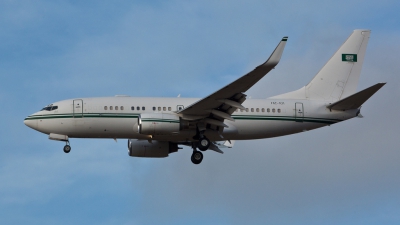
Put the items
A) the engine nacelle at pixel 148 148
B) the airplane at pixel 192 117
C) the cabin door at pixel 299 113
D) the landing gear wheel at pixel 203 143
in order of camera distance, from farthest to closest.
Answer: the engine nacelle at pixel 148 148 → the cabin door at pixel 299 113 → the landing gear wheel at pixel 203 143 → the airplane at pixel 192 117

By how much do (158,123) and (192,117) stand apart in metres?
2.44

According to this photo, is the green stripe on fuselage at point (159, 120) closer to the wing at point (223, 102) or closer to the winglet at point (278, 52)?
the wing at point (223, 102)

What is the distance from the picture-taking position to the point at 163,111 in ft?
182

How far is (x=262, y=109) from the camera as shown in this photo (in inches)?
2234

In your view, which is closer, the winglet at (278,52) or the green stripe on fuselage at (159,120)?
the winglet at (278,52)

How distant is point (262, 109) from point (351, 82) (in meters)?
7.96

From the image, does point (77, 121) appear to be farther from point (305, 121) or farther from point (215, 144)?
point (305, 121)

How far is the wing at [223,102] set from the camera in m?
48.8

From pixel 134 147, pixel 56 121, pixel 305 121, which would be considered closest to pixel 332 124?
pixel 305 121

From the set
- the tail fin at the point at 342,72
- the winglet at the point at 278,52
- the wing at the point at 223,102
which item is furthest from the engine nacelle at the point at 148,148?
the winglet at the point at 278,52

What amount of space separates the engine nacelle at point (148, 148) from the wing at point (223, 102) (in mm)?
5612

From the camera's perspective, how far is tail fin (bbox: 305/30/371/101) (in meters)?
59.5

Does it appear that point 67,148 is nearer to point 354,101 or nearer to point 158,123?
point 158,123

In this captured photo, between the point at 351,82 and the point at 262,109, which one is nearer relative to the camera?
the point at 262,109
